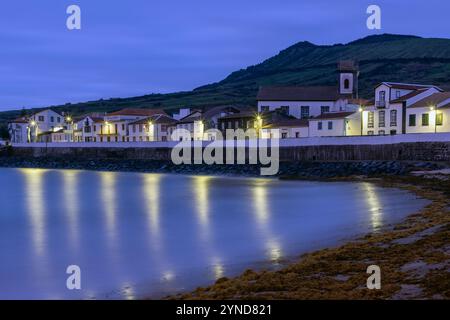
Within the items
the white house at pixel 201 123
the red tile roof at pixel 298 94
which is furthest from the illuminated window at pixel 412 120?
the white house at pixel 201 123

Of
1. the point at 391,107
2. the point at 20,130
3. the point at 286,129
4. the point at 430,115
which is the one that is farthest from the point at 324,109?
the point at 20,130

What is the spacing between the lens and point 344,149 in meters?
53.7

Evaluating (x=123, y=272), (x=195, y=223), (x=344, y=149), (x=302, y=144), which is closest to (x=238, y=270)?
(x=123, y=272)

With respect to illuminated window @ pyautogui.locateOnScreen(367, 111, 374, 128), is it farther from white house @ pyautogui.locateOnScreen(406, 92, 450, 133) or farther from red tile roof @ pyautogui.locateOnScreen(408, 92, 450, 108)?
red tile roof @ pyautogui.locateOnScreen(408, 92, 450, 108)

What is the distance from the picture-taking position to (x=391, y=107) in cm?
6088

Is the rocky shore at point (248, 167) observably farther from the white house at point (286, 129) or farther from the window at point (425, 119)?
the white house at point (286, 129)

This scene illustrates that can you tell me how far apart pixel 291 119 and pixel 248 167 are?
26.2 m

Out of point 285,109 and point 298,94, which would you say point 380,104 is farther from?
point 298,94

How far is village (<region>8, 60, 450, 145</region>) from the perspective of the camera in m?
58.8

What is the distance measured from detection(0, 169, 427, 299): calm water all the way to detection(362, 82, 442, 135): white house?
22.7 metres

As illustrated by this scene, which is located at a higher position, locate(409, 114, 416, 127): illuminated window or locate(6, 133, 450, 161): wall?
locate(409, 114, 416, 127): illuminated window

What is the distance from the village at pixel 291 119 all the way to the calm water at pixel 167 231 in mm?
22534

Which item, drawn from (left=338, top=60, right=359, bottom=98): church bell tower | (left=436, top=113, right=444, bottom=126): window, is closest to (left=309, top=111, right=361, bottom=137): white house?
(left=436, top=113, right=444, bottom=126): window

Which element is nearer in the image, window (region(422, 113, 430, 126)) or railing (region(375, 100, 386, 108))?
window (region(422, 113, 430, 126))
